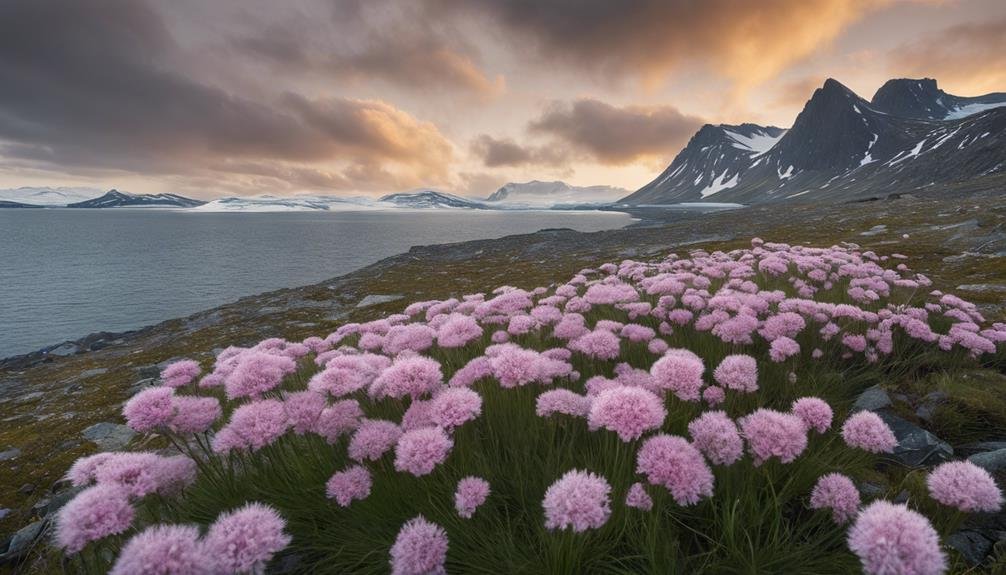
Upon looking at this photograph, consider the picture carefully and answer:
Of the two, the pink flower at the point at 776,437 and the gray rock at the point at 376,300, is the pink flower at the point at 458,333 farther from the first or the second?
the gray rock at the point at 376,300

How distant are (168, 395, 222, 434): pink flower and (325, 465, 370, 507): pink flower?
1.15 metres

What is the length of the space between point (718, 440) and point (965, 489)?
1125mm

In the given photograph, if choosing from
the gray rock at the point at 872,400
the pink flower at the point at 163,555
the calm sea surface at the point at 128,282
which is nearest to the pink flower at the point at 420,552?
the pink flower at the point at 163,555

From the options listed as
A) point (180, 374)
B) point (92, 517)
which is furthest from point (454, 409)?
point (180, 374)

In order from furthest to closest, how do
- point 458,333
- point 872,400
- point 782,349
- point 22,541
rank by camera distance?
point 458,333
point 872,400
point 782,349
point 22,541

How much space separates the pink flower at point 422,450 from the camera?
232 centimetres

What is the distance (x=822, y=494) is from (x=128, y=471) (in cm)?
388

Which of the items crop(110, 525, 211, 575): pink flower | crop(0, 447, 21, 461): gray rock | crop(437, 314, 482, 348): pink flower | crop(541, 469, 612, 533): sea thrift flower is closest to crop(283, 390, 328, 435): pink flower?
crop(110, 525, 211, 575): pink flower

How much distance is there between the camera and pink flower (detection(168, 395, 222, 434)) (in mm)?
2910

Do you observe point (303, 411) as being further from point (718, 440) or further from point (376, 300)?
point (376, 300)

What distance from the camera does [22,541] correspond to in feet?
11.7

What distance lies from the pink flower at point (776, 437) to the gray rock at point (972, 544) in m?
1.21

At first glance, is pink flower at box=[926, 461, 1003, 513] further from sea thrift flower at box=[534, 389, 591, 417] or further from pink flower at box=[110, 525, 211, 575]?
pink flower at box=[110, 525, 211, 575]

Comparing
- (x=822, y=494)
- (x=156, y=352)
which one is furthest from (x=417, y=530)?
(x=156, y=352)
